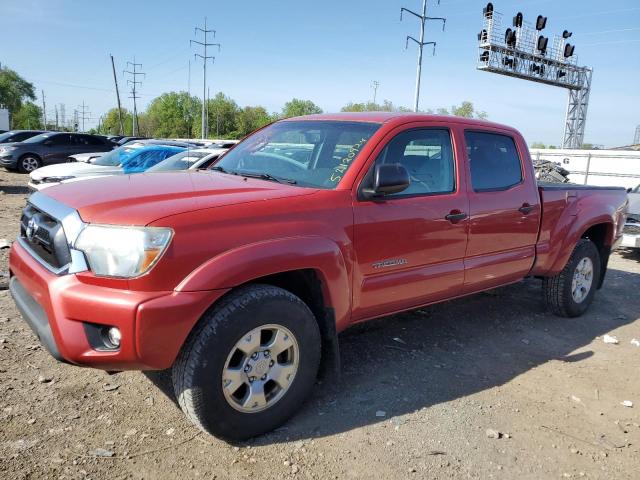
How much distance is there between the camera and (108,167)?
32.0ft

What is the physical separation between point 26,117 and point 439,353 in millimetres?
110128

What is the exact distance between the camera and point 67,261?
256 cm

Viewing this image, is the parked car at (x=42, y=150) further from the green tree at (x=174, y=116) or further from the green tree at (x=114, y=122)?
the green tree at (x=114, y=122)

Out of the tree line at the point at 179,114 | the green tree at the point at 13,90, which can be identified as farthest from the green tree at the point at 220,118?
the green tree at the point at 13,90

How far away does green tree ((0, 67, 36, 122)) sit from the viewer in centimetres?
8500

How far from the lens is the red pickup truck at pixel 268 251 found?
8.08ft

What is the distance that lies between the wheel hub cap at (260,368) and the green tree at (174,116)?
3499 inches

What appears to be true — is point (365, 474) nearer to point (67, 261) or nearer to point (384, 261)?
point (384, 261)

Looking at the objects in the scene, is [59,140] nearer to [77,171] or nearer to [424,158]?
[77,171]

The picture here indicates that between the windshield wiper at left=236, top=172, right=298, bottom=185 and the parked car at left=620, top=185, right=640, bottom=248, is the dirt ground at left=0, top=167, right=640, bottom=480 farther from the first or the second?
the parked car at left=620, top=185, right=640, bottom=248

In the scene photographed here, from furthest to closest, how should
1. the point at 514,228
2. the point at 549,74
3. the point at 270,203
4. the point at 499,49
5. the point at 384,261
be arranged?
the point at 549,74
the point at 499,49
the point at 514,228
the point at 384,261
the point at 270,203

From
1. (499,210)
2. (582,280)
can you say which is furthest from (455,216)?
(582,280)

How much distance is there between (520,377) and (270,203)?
2.40m

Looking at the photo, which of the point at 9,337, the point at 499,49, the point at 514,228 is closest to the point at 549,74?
the point at 499,49
